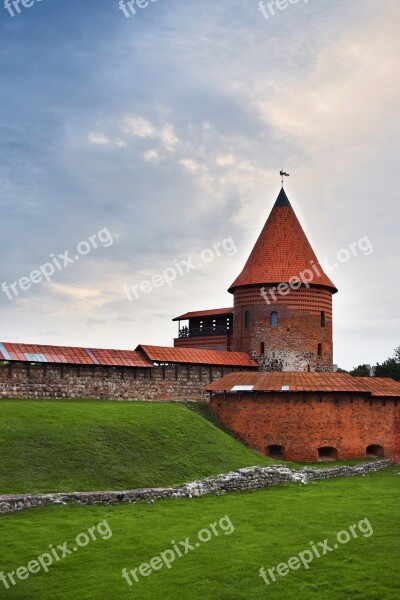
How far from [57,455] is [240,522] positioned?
502cm

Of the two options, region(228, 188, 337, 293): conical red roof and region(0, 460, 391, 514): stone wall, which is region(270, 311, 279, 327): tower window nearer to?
region(228, 188, 337, 293): conical red roof

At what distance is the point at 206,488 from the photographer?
16625mm

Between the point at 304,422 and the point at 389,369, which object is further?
the point at 389,369

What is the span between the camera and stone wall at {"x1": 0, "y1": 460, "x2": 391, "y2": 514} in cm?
1386

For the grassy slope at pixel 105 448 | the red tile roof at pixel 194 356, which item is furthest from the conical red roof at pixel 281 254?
the grassy slope at pixel 105 448

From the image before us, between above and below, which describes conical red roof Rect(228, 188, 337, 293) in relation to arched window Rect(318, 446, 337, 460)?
above

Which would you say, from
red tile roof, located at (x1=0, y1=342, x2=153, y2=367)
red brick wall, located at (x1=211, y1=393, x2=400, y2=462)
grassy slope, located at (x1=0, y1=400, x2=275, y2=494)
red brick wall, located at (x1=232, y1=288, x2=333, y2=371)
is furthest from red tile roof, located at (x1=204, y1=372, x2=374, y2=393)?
red brick wall, located at (x1=232, y1=288, x2=333, y2=371)

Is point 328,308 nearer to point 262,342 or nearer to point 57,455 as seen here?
point 262,342

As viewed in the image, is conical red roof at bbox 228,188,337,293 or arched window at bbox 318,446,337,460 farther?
conical red roof at bbox 228,188,337,293

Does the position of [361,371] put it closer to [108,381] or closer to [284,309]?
[284,309]

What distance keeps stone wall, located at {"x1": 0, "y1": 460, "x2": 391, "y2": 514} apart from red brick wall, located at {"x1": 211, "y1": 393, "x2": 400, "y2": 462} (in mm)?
1865

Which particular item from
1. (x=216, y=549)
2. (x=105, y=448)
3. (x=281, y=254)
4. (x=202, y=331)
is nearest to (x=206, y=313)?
(x=202, y=331)

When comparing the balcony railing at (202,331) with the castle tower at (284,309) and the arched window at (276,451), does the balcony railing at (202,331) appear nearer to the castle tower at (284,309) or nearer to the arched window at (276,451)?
the castle tower at (284,309)

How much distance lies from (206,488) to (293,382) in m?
8.40
